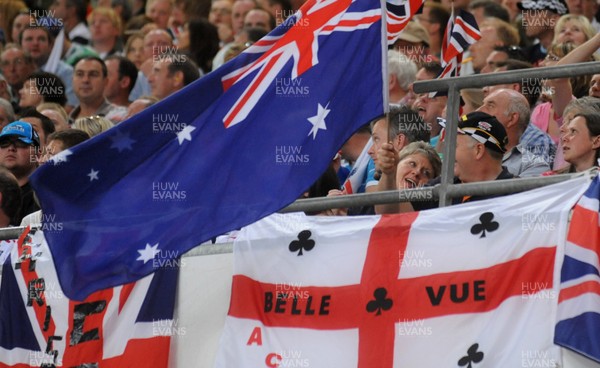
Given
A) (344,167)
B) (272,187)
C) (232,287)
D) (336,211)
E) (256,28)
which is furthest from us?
(256,28)

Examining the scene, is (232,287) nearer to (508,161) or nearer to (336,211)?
(336,211)

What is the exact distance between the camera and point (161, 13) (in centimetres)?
1845

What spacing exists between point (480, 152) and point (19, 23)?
10263 millimetres

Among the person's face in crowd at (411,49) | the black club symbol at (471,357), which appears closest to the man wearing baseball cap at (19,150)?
the person's face in crowd at (411,49)

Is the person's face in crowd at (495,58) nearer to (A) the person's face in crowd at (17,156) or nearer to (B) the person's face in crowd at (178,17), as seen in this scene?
(A) the person's face in crowd at (17,156)

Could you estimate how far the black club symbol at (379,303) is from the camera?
28.4ft

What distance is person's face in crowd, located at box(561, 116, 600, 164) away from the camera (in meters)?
9.21

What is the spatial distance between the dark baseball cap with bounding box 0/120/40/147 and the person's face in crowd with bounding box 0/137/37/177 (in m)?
0.03

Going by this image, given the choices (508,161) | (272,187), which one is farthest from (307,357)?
(508,161)

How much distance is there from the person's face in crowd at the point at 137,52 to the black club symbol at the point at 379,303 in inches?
347

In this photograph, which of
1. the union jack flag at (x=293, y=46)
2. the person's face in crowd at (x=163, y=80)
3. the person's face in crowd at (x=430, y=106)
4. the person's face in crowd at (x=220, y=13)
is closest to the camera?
the union jack flag at (x=293, y=46)

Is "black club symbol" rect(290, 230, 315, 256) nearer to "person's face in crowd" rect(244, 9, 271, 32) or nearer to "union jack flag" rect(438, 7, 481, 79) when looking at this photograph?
"union jack flag" rect(438, 7, 481, 79)

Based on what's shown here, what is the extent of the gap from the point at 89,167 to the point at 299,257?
1.43 metres

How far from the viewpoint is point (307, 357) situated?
349 inches
